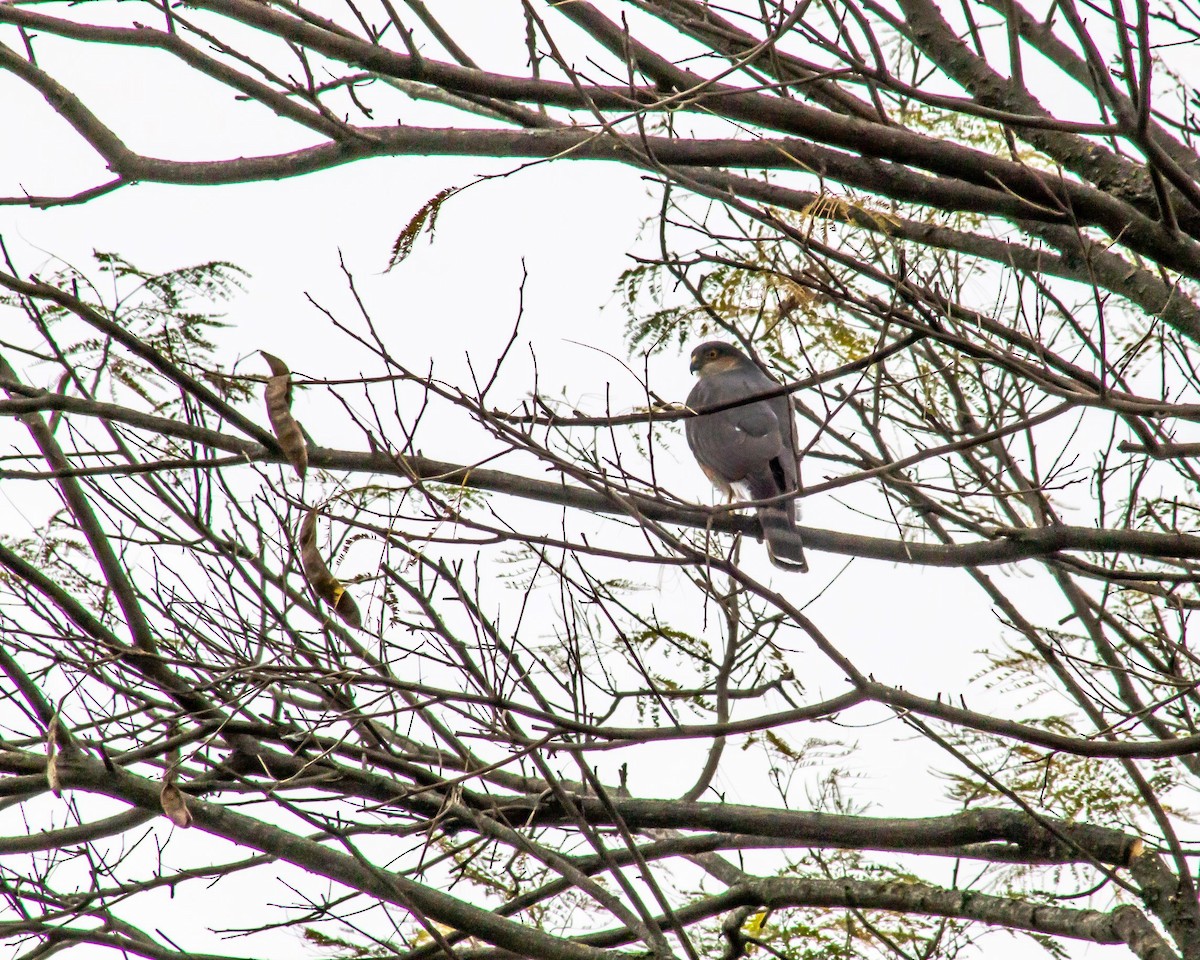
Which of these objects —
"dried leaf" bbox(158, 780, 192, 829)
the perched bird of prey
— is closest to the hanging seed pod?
"dried leaf" bbox(158, 780, 192, 829)

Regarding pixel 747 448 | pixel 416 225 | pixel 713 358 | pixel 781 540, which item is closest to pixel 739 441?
pixel 747 448

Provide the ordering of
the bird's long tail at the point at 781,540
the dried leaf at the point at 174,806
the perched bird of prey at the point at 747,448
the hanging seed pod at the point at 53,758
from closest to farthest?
the hanging seed pod at the point at 53,758
the dried leaf at the point at 174,806
the bird's long tail at the point at 781,540
the perched bird of prey at the point at 747,448

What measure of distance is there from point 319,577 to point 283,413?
507mm

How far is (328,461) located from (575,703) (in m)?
1.21

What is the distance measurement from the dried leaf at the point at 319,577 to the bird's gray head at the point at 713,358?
16.2ft

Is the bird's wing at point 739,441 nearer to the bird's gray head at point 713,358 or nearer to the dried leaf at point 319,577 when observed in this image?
the bird's gray head at point 713,358

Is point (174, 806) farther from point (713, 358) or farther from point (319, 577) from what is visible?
point (713, 358)

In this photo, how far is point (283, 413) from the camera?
11.5 ft

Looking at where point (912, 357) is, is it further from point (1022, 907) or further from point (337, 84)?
point (337, 84)

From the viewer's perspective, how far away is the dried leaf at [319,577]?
11.2 feet

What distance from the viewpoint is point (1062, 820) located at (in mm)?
4344

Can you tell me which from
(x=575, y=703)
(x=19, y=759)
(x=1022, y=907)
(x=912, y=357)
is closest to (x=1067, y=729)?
(x=1022, y=907)

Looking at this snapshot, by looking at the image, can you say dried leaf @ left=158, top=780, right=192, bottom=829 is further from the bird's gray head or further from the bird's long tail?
the bird's gray head

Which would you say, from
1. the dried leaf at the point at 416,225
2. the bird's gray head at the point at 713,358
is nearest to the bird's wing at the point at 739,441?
the bird's gray head at the point at 713,358
